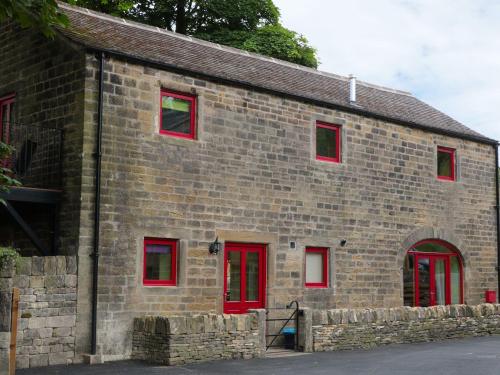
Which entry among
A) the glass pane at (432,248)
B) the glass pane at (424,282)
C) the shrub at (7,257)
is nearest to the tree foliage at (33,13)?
the shrub at (7,257)

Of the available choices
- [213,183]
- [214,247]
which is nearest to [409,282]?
[214,247]

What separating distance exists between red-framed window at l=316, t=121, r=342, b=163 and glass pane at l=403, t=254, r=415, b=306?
12.6 ft

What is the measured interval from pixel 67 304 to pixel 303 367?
4.52 meters

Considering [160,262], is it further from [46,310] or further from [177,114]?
[177,114]

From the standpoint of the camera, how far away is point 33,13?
873 cm

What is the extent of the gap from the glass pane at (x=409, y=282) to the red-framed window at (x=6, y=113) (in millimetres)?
11132

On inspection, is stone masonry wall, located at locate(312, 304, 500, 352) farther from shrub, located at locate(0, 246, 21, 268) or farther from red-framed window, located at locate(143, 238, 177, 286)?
shrub, located at locate(0, 246, 21, 268)

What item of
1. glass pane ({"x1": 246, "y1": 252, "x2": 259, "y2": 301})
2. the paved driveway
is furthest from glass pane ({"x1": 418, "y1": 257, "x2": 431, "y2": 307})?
glass pane ({"x1": 246, "y1": 252, "x2": 259, "y2": 301})

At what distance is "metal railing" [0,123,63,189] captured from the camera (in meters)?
15.1

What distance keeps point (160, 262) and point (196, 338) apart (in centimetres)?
232

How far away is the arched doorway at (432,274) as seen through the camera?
68.3ft

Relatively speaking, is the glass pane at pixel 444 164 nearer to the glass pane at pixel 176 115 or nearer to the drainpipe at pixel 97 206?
the glass pane at pixel 176 115

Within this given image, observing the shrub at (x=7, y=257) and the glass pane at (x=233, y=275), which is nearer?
the shrub at (x=7, y=257)

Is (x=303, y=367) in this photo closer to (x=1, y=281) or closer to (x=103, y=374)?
(x=103, y=374)
